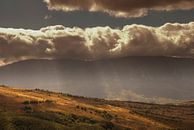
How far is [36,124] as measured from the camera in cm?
13175

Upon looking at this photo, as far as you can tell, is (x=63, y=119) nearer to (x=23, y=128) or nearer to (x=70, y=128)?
(x=70, y=128)

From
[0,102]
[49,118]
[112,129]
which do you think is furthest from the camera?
[0,102]

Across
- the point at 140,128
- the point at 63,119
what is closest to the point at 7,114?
the point at 63,119

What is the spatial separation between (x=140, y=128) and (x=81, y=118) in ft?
108

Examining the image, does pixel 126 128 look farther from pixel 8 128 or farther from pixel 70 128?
pixel 8 128

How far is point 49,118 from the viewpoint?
152 metres

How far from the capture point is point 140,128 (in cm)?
19125

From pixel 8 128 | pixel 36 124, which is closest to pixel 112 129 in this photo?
pixel 36 124

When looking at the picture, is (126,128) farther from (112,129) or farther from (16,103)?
(16,103)

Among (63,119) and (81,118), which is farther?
(81,118)

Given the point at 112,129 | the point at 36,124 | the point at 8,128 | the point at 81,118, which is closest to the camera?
the point at 8,128

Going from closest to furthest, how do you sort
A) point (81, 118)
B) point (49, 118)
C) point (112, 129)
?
point (49, 118)
point (112, 129)
point (81, 118)

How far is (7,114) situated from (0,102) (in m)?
49.5

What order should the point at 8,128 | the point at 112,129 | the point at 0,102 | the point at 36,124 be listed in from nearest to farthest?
1. the point at 8,128
2. the point at 36,124
3. the point at 112,129
4. the point at 0,102
